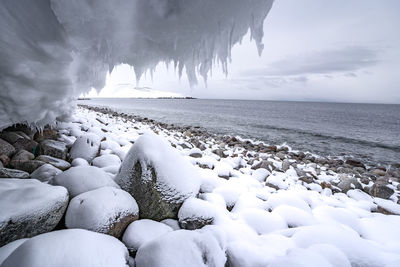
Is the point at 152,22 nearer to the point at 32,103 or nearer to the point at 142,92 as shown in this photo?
the point at 32,103

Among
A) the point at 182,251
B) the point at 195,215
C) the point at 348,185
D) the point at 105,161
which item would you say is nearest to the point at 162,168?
the point at 195,215

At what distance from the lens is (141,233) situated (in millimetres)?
1913

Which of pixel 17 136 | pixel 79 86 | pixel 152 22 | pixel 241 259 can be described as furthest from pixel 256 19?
pixel 17 136

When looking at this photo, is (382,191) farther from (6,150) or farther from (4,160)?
(6,150)

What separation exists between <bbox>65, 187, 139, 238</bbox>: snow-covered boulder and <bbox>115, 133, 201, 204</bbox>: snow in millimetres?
416

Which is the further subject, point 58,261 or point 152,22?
point 152,22

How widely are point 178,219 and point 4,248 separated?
1.57 metres

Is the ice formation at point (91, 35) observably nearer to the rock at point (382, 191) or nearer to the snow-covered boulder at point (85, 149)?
the snow-covered boulder at point (85, 149)

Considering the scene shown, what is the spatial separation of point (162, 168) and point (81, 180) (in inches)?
38.3

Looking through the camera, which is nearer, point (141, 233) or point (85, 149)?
point (141, 233)

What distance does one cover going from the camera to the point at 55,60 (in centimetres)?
255

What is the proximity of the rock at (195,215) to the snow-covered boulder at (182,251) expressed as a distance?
589 mm

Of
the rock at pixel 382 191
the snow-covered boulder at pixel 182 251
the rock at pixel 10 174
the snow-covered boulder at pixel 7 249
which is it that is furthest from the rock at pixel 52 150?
the rock at pixel 382 191

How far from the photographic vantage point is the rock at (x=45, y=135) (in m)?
3.78
